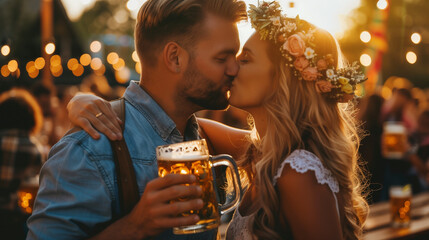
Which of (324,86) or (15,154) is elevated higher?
(324,86)

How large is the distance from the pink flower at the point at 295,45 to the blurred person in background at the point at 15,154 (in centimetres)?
262

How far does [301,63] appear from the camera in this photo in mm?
2043

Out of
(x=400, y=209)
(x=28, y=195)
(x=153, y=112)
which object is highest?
(x=153, y=112)

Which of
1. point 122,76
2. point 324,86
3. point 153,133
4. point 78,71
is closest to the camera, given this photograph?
point 153,133

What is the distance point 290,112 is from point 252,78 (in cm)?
23

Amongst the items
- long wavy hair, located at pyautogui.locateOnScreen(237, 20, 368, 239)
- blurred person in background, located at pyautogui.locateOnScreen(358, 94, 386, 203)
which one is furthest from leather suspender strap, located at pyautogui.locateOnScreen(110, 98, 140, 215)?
blurred person in background, located at pyautogui.locateOnScreen(358, 94, 386, 203)

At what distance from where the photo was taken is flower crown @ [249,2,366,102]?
6.73 ft

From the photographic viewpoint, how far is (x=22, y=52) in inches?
717

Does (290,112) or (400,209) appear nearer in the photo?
(290,112)

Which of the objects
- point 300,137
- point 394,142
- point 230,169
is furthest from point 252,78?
point 394,142

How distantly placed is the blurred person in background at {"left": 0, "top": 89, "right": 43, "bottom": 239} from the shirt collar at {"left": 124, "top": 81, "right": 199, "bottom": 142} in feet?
7.23

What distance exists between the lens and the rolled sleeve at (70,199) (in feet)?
4.97

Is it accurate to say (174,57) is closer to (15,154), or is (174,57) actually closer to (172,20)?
(172,20)

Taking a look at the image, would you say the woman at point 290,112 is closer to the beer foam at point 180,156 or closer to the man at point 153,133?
the man at point 153,133
